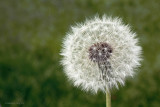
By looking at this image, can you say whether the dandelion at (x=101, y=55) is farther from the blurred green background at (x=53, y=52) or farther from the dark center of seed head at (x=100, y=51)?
the blurred green background at (x=53, y=52)

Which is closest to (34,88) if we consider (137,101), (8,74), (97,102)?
(8,74)

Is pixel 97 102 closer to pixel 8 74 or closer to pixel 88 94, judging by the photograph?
pixel 88 94

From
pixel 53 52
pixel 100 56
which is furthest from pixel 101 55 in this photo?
pixel 53 52

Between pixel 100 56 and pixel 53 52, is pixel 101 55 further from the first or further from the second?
pixel 53 52

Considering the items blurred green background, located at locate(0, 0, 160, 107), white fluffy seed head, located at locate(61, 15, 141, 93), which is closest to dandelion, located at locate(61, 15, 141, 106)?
white fluffy seed head, located at locate(61, 15, 141, 93)

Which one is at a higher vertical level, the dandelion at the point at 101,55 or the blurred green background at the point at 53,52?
the blurred green background at the point at 53,52

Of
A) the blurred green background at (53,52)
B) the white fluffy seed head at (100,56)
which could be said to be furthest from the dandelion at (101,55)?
the blurred green background at (53,52)

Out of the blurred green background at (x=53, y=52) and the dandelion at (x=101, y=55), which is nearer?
the dandelion at (x=101, y=55)
